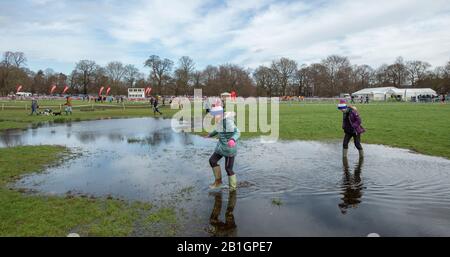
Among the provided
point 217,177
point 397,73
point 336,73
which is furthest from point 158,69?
point 217,177

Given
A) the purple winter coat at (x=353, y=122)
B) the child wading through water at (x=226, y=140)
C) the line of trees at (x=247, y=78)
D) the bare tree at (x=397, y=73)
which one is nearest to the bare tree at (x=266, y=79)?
the line of trees at (x=247, y=78)

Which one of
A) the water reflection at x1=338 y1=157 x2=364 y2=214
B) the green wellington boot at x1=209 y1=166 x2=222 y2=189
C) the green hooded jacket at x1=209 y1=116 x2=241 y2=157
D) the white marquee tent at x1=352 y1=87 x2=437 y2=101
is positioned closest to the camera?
the water reflection at x1=338 y1=157 x2=364 y2=214

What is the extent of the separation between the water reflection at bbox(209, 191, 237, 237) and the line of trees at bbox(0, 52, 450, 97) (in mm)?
90666

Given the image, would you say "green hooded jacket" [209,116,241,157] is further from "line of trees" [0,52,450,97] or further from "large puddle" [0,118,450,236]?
"line of trees" [0,52,450,97]

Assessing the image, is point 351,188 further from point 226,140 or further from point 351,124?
point 351,124

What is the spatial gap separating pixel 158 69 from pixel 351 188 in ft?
341

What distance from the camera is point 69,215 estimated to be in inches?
269

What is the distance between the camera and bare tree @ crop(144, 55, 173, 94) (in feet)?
351

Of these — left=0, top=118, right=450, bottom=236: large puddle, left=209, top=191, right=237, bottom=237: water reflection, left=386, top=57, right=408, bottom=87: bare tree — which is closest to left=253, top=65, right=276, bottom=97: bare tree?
left=386, top=57, right=408, bottom=87: bare tree

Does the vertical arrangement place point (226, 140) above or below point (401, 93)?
below

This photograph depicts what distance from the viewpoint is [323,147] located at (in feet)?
50.6

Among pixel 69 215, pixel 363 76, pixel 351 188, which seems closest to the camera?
pixel 69 215

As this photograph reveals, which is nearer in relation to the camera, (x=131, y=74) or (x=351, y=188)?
(x=351, y=188)
